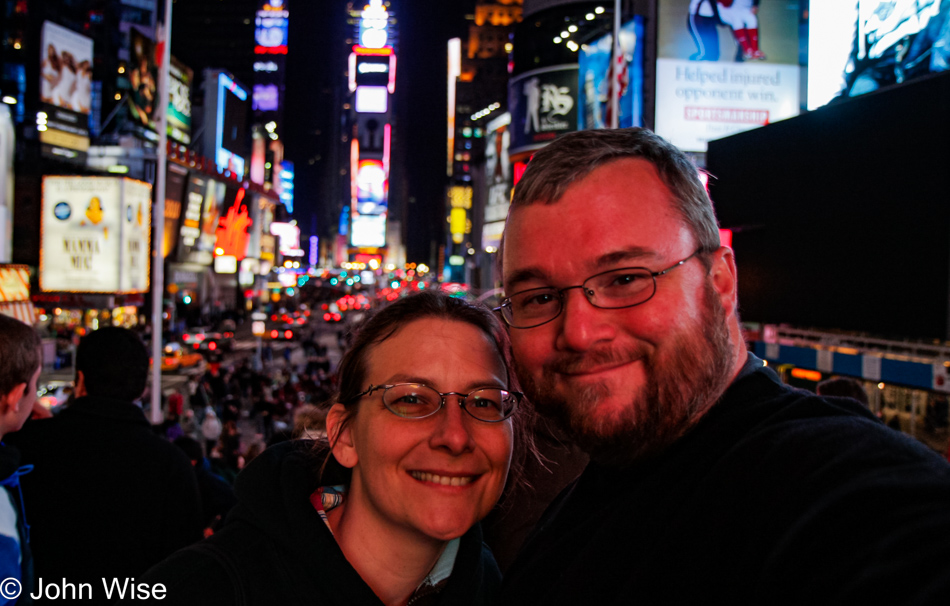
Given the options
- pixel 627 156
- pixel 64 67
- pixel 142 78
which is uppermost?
pixel 142 78


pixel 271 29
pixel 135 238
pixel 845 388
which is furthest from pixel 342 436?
pixel 271 29

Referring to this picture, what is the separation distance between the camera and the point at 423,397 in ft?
7.00

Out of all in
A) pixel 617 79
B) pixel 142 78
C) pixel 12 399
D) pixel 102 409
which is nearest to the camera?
pixel 12 399

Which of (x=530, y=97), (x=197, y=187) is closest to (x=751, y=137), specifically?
(x=530, y=97)

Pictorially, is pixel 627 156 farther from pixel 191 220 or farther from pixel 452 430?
pixel 191 220

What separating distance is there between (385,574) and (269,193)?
63.6 meters

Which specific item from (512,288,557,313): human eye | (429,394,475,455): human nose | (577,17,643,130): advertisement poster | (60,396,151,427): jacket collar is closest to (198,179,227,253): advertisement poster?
(577,17,643,130): advertisement poster

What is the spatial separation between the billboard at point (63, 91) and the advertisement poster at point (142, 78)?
2.48 meters

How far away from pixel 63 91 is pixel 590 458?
40801 mm

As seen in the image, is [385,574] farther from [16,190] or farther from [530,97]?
[16,190]

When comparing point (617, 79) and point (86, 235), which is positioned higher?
point (617, 79)

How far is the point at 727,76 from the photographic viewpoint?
707 inches

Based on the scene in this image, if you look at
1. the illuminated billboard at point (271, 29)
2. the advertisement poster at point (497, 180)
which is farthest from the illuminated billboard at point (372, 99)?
the advertisement poster at point (497, 180)

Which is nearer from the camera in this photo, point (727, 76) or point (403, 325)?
point (403, 325)
